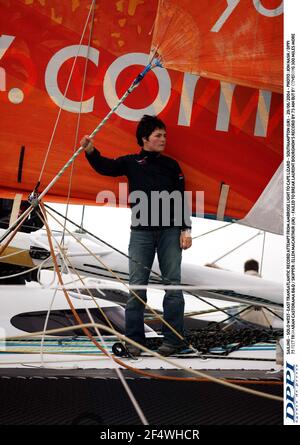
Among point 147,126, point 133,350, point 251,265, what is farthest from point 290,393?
point 251,265

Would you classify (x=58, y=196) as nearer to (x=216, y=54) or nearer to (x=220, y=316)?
(x=216, y=54)

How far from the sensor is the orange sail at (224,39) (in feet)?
6.67

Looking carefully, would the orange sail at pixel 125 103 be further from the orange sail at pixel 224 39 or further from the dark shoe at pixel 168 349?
the dark shoe at pixel 168 349

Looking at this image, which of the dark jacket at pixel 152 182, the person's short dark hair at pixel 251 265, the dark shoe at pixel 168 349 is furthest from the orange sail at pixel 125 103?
the person's short dark hair at pixel 251 265

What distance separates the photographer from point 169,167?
2164 millimetres

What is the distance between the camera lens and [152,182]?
212cm

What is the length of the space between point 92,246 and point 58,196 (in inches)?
13.4

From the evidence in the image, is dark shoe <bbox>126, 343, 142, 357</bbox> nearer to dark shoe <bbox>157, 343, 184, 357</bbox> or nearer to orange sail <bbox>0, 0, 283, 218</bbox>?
dark shoe <bbox>157, 343, 184, 357</bbox>

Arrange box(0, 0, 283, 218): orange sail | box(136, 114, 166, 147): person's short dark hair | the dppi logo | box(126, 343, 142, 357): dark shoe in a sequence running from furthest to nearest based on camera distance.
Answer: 1. box(0, 0, 283, 218): orange sail
2. box(136, 114, 166, 147): person's short dark hair
3. box(126, 343, 142, 357): dark shoe
4. the dppi logo

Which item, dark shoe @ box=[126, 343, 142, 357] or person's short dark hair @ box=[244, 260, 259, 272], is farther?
person's short dark hair @ box=[244, 260, 259, 272]

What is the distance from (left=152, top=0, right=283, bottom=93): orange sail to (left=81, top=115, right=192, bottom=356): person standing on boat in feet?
0.83

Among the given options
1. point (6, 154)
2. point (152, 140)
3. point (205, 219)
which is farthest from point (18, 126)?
point (205, 219)

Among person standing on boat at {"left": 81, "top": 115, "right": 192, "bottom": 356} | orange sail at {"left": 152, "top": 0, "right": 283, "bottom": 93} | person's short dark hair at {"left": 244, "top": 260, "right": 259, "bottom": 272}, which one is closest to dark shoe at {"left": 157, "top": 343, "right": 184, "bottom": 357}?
person standing on boat at {"left": 81, "top": 115, "right": 192, "bottom": 356}

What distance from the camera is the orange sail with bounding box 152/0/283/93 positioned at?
2033 millimetres
